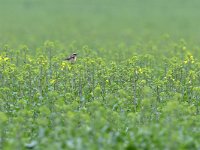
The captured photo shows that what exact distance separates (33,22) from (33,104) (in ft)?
83.5

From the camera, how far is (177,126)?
10031 millimetres

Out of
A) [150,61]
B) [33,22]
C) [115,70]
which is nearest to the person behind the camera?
[115,70]

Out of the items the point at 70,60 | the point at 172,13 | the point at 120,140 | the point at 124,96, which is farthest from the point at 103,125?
the point at 172,13

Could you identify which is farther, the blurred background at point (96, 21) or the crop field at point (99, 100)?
the blurred background at point (96, 21)

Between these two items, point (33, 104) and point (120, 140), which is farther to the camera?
point (33, 104)

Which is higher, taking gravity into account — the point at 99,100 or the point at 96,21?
the point at 96,21

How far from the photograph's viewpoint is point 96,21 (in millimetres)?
38969

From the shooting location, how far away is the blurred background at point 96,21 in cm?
3039

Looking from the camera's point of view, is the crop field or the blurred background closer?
the crop field

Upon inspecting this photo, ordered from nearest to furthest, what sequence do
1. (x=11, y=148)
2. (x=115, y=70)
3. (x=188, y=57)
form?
1. (x=11, y=148)
2. (x=115, y=70)
3. (x=188, y=57)

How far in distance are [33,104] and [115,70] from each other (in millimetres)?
2518

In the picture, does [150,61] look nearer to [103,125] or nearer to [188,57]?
[188,57]

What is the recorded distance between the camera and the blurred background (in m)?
30.4

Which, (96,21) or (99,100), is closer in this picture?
(99,100)
